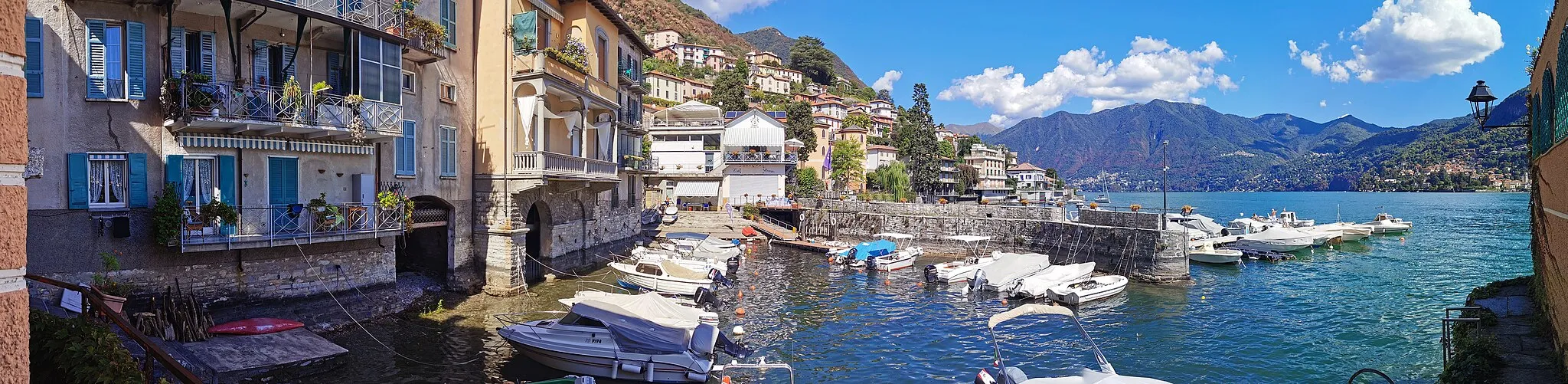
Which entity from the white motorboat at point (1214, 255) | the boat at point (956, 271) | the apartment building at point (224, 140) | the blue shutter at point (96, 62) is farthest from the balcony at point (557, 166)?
the white motorboat at point (1214, 255)

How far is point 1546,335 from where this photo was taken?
13.4m

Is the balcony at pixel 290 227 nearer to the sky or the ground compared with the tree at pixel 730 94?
nearer to the ground

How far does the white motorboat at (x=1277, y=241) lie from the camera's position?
46281 mm

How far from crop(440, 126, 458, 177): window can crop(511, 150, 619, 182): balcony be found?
1837 millimetres

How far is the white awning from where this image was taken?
60156 millimetres

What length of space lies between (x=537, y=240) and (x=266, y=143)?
14.0 meters

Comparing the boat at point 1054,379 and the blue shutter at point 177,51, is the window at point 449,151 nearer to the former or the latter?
the blue shutter at point 177,51

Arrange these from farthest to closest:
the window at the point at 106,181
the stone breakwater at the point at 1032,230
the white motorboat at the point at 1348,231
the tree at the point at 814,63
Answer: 1. the tree at the point at 814,63
2. the white motorboat at the point at 1348,231
3. the stone breakwater at the point at 1032,230
4. the window at the point at 106,181

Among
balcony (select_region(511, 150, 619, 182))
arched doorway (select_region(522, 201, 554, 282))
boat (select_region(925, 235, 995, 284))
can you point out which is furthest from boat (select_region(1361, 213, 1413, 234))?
arched doorway (select_region(522, 201, 554, 282))

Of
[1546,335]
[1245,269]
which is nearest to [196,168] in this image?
[1546,335]

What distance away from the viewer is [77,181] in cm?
1391

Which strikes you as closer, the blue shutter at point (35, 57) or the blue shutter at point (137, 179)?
the blue shutter at point (35, 57)

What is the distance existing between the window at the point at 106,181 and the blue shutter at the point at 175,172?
0.64m

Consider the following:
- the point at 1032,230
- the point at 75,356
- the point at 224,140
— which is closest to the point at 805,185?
the point at 1032,230
